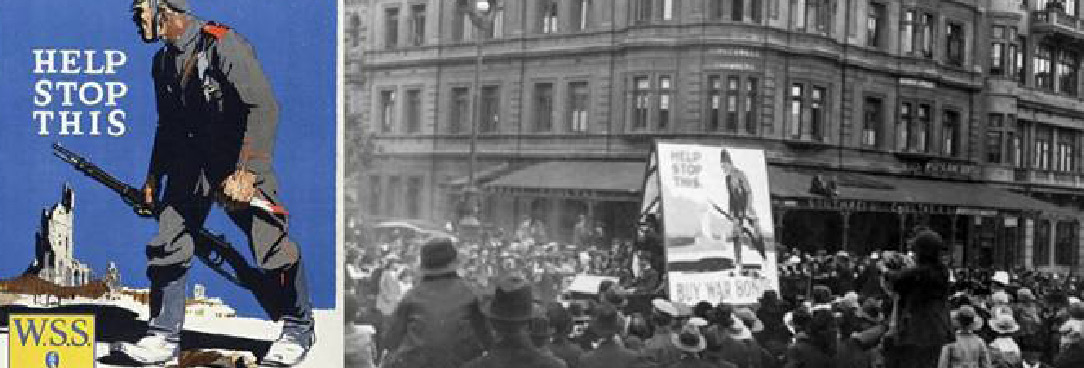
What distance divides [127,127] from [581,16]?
2079mm

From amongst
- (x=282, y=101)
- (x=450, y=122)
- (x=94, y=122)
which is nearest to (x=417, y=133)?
(x=450, y=122)

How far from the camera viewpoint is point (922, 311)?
556 centimetres

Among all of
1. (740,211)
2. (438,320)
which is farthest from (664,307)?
(438,320)

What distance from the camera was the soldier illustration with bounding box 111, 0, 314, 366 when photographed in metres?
5.35

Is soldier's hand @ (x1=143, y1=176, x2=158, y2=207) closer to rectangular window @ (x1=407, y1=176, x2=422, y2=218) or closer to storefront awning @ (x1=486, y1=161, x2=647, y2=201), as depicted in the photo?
rectangular window @ (x1=407, y1=176, x2=422, y2=218)

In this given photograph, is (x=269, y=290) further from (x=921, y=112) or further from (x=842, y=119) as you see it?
(x=921, y=112)

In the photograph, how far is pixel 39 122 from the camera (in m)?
5.30

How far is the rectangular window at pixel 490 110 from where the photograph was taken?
5352mm

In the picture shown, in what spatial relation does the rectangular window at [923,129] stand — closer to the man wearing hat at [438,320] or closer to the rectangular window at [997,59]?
the rectangular window at [997,59]

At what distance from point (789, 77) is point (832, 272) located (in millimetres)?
916

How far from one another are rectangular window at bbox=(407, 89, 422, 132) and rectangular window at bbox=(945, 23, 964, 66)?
247 centimetres

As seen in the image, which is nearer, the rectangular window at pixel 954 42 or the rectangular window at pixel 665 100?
the rectangular window at pixel 665 100

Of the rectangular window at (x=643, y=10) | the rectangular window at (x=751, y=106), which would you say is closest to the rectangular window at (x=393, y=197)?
the rectangular window at (x=643, y=10)

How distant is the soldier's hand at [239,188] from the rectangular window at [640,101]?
5.68 feet
